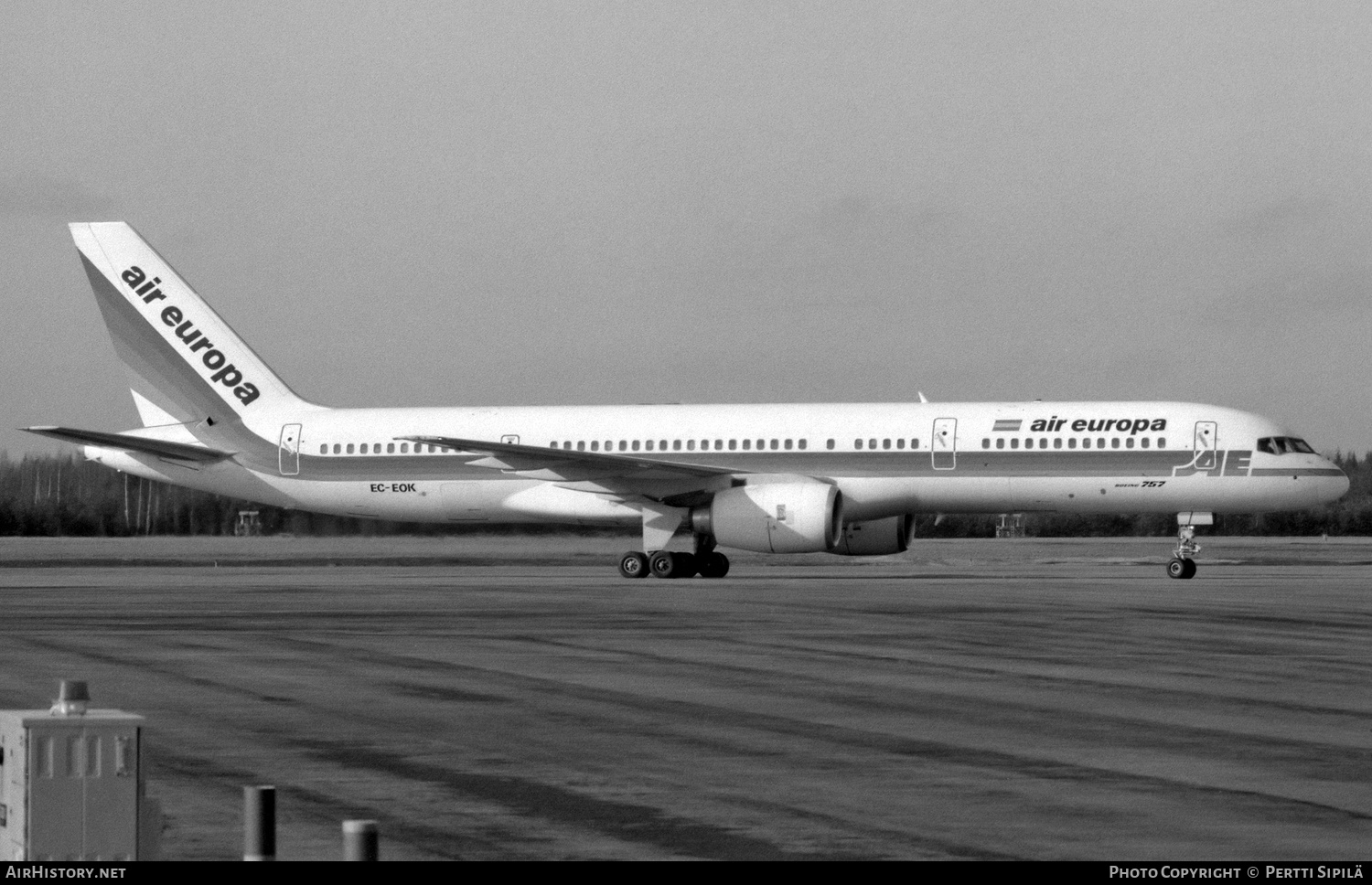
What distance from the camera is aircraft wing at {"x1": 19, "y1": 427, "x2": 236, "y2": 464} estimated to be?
4014 cm

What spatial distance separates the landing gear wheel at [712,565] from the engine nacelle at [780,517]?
1525mm

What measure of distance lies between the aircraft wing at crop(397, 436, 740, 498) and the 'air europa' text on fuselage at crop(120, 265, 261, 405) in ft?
17.5

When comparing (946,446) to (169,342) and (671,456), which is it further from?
(169,342)

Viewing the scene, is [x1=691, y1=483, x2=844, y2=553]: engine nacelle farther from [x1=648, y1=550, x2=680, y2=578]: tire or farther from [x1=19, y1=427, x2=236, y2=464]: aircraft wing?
[x1=19, y1=427, x2=236, y2=464]: aircraft wing

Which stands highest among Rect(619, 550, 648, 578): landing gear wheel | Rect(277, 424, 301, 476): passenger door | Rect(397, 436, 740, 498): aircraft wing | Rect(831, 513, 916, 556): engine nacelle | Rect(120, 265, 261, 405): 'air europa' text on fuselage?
Rect(120, 265, 261, 405): 'air europa' text on fuselage

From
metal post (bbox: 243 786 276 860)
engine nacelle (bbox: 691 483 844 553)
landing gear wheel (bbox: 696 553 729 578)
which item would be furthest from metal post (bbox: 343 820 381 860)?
landing gear wheel (bbox: 696 553 729 578)

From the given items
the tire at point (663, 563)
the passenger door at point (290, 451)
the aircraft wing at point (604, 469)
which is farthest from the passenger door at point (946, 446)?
the passenger door at point (290, 451)

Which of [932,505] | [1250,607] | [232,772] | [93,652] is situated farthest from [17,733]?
[932,505]

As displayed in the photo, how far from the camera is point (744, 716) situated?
14047 mm

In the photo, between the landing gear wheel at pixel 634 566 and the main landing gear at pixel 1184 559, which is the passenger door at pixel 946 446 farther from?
the landing gear wheel at pixel 634 566

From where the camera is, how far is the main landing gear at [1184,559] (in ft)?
118

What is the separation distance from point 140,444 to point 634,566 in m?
11.6

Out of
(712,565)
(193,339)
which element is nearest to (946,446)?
(712,565)

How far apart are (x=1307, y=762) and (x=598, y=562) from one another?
120 ft
